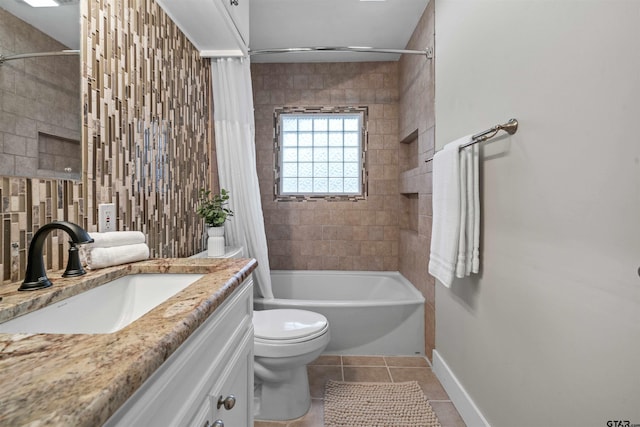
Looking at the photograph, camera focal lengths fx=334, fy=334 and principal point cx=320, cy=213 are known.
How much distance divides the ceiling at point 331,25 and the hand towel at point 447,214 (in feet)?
4.37

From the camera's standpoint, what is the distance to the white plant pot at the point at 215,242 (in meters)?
1.96

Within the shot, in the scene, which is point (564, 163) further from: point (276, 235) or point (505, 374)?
point (276, 235)

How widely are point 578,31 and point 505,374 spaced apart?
4.03ft

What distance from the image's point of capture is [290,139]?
3.32 meters

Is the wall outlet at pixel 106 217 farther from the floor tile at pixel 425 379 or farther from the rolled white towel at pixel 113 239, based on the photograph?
the floor tile at pixel 425 379

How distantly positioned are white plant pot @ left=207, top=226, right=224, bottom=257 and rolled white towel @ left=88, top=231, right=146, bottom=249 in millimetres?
757

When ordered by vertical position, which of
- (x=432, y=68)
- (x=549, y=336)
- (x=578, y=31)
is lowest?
(x=549, y=336)

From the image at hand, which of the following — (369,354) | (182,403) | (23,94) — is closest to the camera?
(182,403)

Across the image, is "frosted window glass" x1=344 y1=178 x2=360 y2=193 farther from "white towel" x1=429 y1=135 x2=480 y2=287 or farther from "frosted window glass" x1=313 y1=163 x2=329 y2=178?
"white towel" x1=429 y1=135 x2=480 y2=287

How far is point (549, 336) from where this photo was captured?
1087 mm

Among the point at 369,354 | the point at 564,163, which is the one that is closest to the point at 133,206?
the point at 564,163

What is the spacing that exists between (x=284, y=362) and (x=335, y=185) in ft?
6.44

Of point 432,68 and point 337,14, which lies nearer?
point 432,68

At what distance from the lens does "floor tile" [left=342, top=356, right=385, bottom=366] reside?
2.27 m
